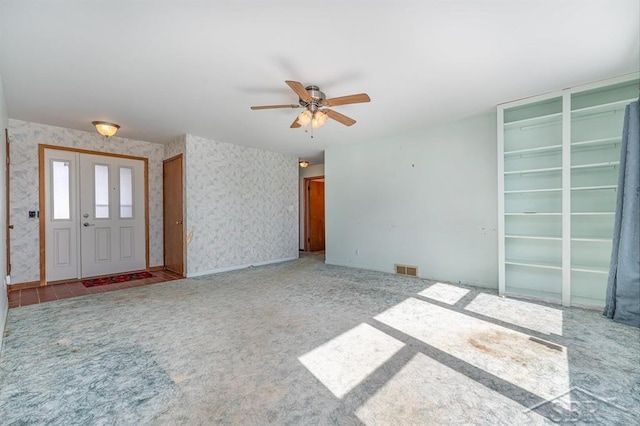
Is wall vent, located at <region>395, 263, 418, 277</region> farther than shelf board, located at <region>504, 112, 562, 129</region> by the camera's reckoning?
Yes

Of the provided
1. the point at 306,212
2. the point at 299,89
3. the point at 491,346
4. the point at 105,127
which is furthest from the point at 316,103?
the point at 306,212

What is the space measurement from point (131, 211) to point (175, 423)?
4.73 m

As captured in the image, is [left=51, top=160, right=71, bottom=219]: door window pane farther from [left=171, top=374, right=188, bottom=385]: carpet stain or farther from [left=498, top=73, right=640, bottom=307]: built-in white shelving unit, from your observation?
[left=498, top=73, right=640, bottom=307]: built-in white shelving unit

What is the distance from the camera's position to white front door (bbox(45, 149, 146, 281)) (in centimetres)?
425

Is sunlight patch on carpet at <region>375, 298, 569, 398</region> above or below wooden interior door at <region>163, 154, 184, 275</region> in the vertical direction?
below

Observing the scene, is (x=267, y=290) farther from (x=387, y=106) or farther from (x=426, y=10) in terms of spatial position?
(x=426, y=10)

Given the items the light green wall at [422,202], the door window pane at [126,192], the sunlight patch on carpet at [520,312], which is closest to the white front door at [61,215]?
the door window pane at [126,192]

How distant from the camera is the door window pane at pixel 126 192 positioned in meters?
4.92

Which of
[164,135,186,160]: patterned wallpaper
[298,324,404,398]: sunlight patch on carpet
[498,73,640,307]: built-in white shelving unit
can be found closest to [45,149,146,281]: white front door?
[164,135,186,160]: patterned wallpaper

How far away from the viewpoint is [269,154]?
6023mm

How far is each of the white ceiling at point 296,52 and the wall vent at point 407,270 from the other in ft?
8.45

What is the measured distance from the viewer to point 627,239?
2576 mm

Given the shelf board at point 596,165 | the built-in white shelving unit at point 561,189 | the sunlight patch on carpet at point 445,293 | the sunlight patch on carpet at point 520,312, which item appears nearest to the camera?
the sunlight patch on carpet at point 520,312

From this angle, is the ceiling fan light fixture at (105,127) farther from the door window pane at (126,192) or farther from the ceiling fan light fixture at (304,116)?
the ceiling fan light fixture at (304,116)
